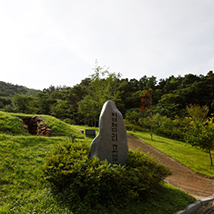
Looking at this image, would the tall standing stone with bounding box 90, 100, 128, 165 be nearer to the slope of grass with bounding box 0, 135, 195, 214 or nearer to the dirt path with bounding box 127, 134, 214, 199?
the slope of grass with bounding box 0, 135, 195, 214

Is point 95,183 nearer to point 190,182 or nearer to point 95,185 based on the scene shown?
point 95,185

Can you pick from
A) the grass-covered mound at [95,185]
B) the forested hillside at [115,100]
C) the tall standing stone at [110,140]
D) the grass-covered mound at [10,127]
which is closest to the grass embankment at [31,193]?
the grass-covered mound at [95,185]

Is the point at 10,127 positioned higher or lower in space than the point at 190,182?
higher

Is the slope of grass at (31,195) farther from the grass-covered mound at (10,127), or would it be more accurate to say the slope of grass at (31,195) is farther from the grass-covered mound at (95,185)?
the grass-covered mound at (10,127)

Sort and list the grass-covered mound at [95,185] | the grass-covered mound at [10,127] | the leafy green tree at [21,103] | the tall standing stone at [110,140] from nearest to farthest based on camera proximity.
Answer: the grass-covered mound at [95,185], the tall standing stone at [110,140], the grass-covered mound at [10,127], the leafy green tree at [21,103]

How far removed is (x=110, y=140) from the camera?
4.38m

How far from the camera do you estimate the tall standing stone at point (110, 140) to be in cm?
428

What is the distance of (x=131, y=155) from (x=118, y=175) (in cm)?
171

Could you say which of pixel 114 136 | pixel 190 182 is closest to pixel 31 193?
pixel 114 136

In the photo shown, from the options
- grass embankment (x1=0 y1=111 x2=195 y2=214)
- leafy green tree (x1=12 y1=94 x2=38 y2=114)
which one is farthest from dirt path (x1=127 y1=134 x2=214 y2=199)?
leafy green tree (x1=12 y1=94 x2=38 y2=114)

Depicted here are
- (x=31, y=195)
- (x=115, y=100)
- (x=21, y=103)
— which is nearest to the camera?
(x=31, y=195)

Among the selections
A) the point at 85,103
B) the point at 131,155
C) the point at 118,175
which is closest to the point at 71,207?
the point at 118,175

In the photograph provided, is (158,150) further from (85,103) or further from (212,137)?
(85,103)

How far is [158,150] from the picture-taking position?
393 inches
